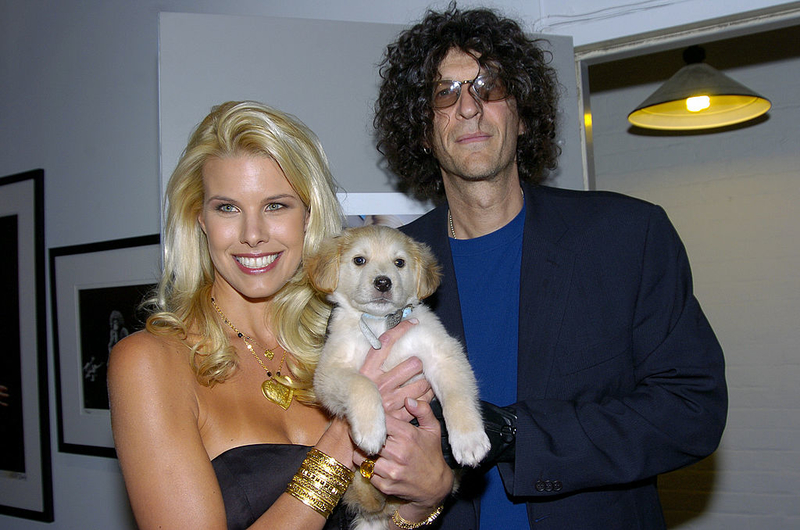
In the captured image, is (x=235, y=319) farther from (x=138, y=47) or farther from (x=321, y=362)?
(x=138, y=47)

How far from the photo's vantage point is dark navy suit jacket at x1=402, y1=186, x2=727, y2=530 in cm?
199

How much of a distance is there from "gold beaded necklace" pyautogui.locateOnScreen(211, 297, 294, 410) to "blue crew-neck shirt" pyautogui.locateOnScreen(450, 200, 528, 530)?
68cm

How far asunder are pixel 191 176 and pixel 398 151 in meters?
1.10

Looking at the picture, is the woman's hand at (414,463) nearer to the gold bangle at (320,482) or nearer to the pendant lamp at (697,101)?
the gold bangle at (320,482)

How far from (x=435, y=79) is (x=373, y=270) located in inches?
36.3

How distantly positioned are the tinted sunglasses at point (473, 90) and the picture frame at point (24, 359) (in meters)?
3.43

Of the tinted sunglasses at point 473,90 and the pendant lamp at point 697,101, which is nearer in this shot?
the tinted sunglasses at point 473,90

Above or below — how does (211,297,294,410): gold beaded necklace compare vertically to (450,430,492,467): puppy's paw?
above

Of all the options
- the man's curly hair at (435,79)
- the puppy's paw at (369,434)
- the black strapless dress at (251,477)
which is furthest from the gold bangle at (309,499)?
the man's curly hair at (435,79)

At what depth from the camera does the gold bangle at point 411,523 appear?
6.93ft

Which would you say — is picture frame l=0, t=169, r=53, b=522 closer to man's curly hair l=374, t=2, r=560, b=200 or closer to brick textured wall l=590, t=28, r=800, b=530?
man's curly hair l=374, t=2, r=560, b=200

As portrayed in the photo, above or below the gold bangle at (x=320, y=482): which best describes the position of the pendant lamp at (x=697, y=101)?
above

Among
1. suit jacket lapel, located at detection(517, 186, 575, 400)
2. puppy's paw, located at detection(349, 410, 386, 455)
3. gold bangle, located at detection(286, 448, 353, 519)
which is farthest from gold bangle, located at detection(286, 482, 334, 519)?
suit jacket lapel, located at detection(517, 186, 575, 400)

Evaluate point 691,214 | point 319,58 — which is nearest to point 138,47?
point 319,58
